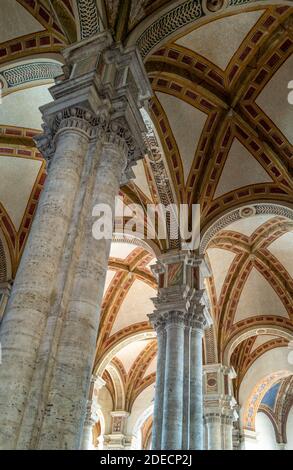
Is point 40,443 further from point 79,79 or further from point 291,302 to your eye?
point 291,302

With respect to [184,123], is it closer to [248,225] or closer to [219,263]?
[248,225]

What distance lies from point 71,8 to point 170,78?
2604 mm

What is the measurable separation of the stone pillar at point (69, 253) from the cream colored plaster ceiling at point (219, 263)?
7.70 meters

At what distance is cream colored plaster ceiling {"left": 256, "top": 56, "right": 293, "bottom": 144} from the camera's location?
9.86 m

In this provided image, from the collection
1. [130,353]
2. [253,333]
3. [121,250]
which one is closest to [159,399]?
[121,250]

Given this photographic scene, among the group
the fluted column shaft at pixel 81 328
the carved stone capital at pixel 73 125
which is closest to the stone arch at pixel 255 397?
the fluted column shaft at pixel 81 328

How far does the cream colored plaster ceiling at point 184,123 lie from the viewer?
10.3 metres

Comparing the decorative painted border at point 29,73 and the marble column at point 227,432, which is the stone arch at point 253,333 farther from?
the decorative painted border at point 29,73

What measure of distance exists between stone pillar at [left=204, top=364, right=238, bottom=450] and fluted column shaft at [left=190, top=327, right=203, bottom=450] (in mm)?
4931

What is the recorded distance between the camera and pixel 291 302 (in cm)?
1486

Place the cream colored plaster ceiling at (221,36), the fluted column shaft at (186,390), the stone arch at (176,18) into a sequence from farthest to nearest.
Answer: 1. the cream colored plaster ceiling at (221,36)
2. the fluted column shaft at (186,390)
3. the stone arch at (176,18)

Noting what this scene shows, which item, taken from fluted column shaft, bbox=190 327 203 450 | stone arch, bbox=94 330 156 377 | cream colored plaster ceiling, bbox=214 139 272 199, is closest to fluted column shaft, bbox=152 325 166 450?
fluted column shaft, bbox=190 327 203 450

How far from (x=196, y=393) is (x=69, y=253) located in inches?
196

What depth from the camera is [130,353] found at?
19.6 meters
